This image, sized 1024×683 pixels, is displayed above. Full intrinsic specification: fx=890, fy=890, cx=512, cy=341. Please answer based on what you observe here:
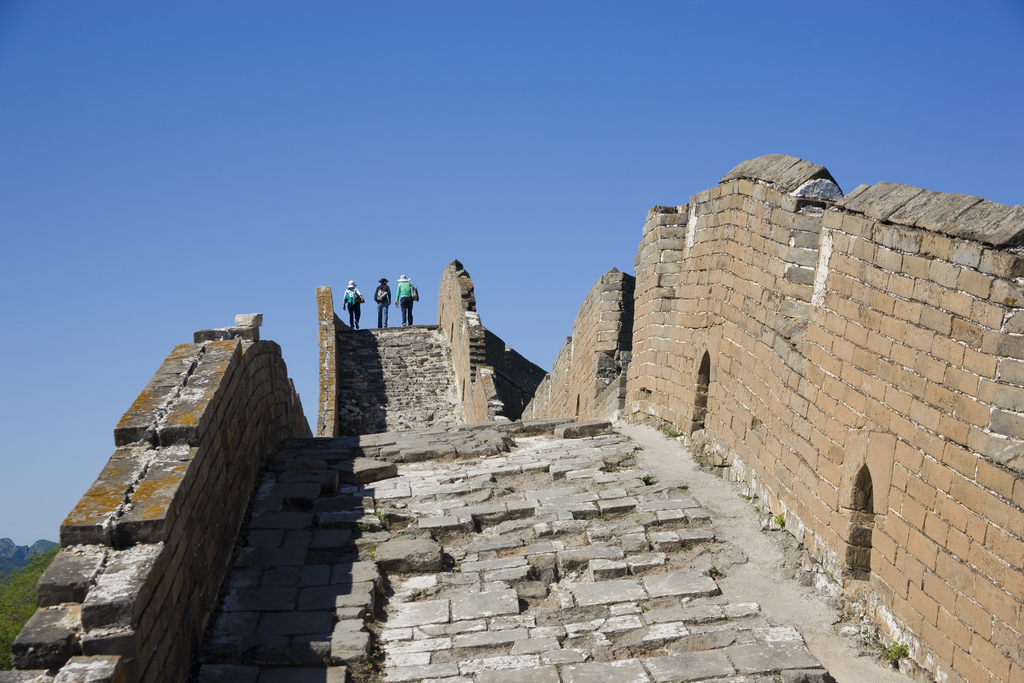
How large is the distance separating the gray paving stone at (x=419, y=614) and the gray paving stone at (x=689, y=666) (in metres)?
1.33

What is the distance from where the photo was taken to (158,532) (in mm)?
4582

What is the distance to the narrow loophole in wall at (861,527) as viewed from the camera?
5324 mm

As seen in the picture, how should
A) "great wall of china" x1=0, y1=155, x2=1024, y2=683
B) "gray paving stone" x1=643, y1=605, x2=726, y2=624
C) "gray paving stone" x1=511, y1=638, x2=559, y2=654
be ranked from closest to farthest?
"great wall of china" x1=0, y1=155, x2=1024, y2=683
"gray paving stone" x1=511, y1=638, x2=559, y2=654
"gray paving stone" x1=643, y1=605, x2=726, y2=624

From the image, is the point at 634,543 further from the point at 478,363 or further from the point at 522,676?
the point at 478,363

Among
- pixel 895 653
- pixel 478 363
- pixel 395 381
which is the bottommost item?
pixel 395 381

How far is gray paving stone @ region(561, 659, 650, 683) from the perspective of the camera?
465 cm

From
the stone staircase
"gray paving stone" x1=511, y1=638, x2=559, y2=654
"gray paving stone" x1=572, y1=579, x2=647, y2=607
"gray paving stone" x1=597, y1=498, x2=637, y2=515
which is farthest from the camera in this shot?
the stone staircase

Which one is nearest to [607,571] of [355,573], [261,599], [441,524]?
[441,524]

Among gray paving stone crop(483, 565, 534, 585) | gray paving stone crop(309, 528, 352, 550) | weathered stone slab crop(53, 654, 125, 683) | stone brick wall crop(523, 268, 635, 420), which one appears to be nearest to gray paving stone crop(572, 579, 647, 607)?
gray paving stone crop(483, 565, 534, 585)

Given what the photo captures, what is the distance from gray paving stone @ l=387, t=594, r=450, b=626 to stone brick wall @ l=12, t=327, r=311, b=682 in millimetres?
1117

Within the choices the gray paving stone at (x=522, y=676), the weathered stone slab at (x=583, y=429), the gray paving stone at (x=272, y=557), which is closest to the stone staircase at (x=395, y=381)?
the weathered stone slab at (x=583, y=429)

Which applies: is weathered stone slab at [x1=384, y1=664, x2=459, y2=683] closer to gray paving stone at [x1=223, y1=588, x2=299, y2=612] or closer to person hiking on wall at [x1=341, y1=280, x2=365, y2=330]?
gray paving stone at [x1=223, y1=588, x2=299, y2=612]

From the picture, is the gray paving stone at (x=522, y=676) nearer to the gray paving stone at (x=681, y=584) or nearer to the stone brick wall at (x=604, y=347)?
the gray paving stone at (x=681, y=584)

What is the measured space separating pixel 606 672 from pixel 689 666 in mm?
439
